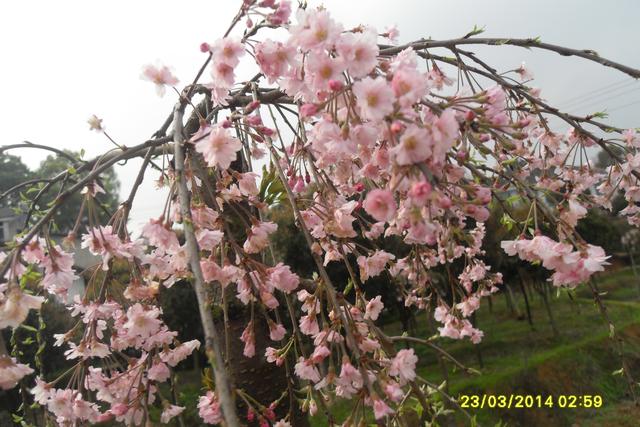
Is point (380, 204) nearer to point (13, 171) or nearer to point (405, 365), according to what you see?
point (405, 365)

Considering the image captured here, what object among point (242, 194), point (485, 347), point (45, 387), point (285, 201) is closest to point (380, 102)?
point (242, 194)

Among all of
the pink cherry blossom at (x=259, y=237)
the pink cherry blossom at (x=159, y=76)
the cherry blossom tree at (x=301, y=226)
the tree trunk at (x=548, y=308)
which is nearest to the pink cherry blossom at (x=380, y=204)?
the cherry blossom tree at (x=301, y=226)

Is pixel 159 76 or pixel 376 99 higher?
pixel 159 76

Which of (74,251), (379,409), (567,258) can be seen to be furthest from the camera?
(74,251)

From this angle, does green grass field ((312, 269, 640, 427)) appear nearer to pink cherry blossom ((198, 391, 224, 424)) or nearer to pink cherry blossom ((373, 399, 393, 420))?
pink cherry blossom ((198, 391, 224, 424))

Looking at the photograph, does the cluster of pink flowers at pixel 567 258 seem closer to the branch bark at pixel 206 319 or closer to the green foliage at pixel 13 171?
the branch bark at pixel 206 319

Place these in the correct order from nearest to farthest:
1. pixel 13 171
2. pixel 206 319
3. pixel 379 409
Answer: pixel 206 319 < pixel 379 409 < pixel 13 171

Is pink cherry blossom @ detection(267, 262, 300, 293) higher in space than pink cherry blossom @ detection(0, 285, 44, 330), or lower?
lower

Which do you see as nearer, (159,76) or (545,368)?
(159,76)
